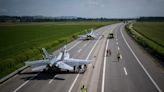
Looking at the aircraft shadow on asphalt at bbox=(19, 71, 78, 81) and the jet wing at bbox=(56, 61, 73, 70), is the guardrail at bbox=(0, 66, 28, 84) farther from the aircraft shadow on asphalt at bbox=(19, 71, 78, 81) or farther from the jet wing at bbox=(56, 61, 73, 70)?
the jet wing at bbox=(56, 61, 73, 70)

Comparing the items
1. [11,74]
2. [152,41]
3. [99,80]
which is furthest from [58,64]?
[152,41]

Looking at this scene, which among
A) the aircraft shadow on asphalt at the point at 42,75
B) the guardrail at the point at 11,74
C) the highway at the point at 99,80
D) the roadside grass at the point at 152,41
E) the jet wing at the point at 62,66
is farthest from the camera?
the roadside grass at the point at 152,41

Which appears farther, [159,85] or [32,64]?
[32,64]

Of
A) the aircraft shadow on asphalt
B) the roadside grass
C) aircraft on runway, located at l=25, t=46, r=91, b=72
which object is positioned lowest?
the roadside grass

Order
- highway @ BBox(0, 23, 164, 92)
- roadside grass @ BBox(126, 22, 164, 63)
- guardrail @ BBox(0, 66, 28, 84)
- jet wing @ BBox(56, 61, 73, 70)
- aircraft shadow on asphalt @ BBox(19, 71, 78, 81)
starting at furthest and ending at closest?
1. roadside grass @ BBox(126, 22, 164, 63)
2. jet wing @ BBox(56, 61, 73, 70)
3. aircraft shadow on asphalt @ BBox(19, 71, 78, 81)
4. guardrail @ BBox(0, 66, 28, 84)
5. highway @ BBox(0, 23, 164, 92)

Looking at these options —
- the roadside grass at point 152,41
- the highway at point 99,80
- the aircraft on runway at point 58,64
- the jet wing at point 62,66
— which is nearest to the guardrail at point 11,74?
the highway at point 99,80

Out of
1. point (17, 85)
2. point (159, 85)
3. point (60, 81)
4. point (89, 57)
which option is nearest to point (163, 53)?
point (89, 57)

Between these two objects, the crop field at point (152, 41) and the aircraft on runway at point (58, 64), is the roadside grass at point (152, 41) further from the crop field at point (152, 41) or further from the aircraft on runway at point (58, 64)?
the aircraft on runway at point (58, 64)

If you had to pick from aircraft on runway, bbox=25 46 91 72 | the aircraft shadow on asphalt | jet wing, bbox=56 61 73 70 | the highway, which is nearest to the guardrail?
the highway

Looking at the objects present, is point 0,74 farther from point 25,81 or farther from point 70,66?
point 70,66

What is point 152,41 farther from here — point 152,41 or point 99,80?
point 99,80

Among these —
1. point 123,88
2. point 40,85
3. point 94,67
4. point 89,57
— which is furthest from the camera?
point 89,57
